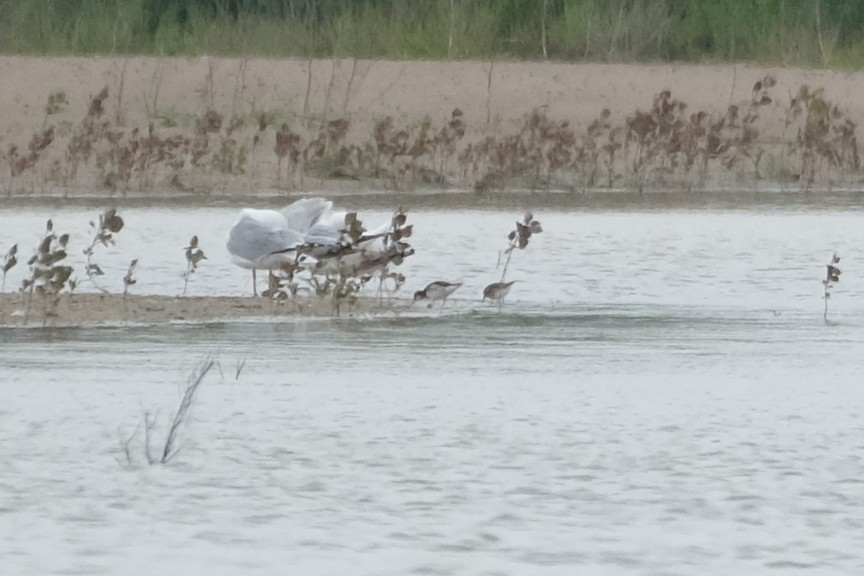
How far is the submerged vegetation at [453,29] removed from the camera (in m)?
30.3

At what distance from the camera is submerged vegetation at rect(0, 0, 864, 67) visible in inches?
1192

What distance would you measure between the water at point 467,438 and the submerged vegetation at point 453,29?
633 inches

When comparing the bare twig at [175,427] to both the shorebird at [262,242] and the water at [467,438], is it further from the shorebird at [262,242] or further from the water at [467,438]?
the shorebird at [262,242]

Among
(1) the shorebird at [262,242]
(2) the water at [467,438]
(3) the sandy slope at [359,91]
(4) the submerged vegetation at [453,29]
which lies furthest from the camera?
(4) the submerged vegetation at [453,29]

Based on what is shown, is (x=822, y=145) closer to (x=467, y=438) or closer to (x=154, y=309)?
(x=154, y=309)

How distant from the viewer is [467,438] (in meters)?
8.76

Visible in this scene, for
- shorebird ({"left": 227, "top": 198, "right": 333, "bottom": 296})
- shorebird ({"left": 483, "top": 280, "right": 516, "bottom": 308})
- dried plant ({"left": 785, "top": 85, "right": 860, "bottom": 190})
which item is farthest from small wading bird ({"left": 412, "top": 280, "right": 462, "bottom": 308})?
dried plant ({"left": 785, "top": 85, "right": 860, "bottom": 190})

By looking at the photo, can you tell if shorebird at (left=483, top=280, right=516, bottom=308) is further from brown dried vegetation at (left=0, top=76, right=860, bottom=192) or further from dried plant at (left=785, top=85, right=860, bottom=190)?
dried plant at (left=785, top=85, right=860, bottom=190)

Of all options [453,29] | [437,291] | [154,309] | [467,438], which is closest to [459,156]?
[453,29]

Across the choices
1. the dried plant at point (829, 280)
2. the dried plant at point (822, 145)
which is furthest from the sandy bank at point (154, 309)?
the dried plant at point (822, 145)

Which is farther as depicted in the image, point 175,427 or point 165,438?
point 165,438

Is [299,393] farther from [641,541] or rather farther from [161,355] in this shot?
[641,541]

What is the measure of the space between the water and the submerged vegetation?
1608 centimetres

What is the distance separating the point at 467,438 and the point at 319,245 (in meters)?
4.49
